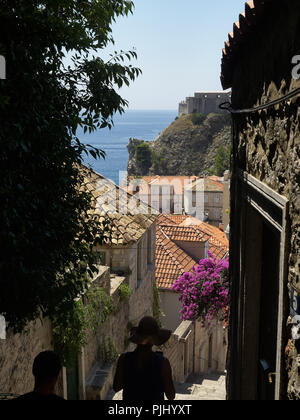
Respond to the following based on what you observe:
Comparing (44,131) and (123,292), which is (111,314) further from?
(44,131)

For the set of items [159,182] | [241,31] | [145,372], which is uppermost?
[241,31]

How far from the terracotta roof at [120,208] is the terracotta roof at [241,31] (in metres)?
7.83

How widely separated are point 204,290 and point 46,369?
9.61 meters

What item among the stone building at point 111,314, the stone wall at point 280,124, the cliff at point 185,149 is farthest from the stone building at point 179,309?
the cliff at point 185,149

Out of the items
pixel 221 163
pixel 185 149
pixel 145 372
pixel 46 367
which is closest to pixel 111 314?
pixel 145 372

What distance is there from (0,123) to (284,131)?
276 cm

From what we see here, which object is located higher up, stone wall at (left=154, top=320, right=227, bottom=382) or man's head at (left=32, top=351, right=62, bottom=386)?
man's head at (left=32, top=351, right=62, bottom=386)

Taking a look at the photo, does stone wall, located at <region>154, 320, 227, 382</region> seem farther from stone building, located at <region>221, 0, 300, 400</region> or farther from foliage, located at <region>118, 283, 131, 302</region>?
stone building, located at <region>221, 0, 300, 400</region>

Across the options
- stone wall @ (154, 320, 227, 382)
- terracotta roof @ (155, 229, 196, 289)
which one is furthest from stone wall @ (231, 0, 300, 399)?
terracotta roof @ (155, 229, 196, 289)

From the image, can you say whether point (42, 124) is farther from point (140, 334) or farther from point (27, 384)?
point (27, 384)

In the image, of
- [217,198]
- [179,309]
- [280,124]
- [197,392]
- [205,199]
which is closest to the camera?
[280,124]

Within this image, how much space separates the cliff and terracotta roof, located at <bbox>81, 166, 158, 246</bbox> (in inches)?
3431

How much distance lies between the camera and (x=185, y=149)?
106 metres

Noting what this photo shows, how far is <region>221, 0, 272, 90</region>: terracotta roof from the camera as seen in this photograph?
137 inches
